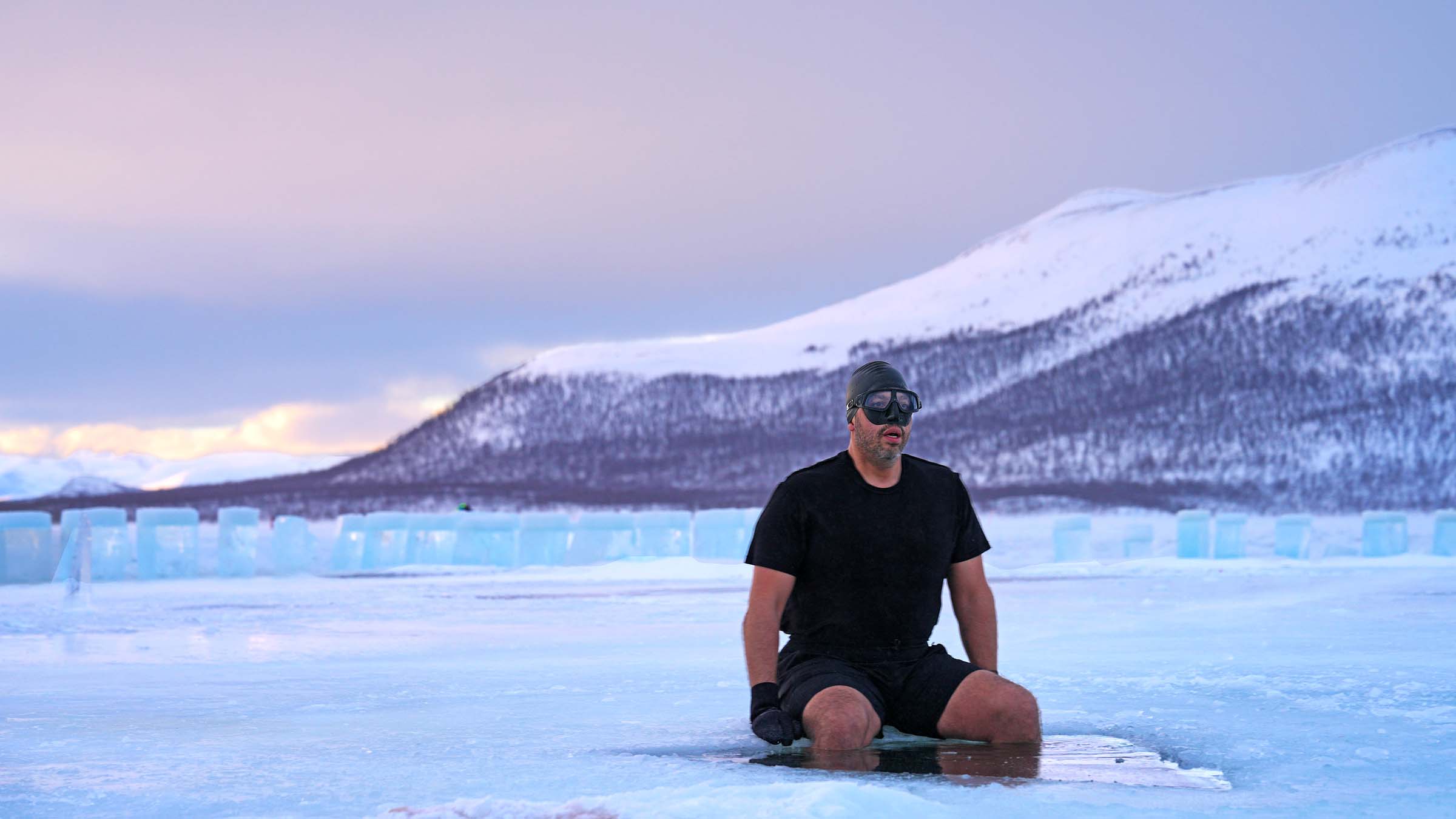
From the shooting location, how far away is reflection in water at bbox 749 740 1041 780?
13.7 feet

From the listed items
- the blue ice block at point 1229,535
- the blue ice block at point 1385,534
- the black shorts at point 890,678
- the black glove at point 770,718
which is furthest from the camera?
the blue ice block at point 1385,534

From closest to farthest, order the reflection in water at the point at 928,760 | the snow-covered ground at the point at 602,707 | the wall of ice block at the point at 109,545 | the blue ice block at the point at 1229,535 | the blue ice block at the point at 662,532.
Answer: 1. the snow-covered ground at the point at 602,707
2. the reflection in water at the point at 928,760
3. the wall of ice block at the point at 109,545
4. the blue ice block at the point at 662,532
5. the blue ice block at the point at 1229,535

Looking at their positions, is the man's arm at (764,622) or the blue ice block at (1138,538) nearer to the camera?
the man's arm at (764,622)

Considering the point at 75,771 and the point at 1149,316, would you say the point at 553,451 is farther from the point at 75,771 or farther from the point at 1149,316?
the point at 75,771

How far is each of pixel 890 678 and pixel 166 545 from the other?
14.5 m

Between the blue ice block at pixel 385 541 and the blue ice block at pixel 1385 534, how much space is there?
41.5 feet

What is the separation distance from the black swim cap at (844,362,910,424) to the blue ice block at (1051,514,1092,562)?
16.4 meters

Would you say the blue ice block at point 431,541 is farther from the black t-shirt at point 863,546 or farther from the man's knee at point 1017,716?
the man's knee at point 1017,716

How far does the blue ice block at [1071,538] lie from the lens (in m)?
20.8

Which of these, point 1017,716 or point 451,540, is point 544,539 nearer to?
point 451,540

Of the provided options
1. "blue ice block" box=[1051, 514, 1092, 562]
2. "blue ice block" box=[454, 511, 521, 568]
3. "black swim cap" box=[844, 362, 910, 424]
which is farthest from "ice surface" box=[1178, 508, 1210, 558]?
"black swim cap" box=[844, 362, 910, 424]

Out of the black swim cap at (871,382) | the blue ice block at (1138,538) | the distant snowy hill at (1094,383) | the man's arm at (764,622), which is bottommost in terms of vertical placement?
the man's arm at (764,622)

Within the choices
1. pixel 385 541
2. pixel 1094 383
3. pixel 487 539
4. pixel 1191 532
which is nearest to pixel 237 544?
pixel 385 541

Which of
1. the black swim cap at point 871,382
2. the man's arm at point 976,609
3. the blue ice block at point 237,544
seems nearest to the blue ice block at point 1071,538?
the blue ice block at point 237,544
